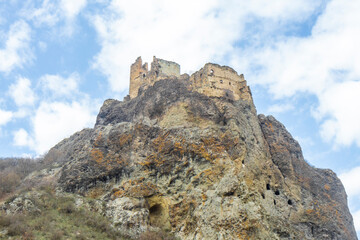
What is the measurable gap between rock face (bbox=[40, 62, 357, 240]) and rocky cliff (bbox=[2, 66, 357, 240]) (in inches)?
2.9

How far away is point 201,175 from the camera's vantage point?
24.8 meters

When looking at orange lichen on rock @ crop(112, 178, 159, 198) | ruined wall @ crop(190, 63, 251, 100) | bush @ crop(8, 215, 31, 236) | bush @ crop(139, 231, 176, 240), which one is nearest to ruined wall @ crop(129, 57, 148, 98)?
ruined wall @ crop(190, 63, 251, 100)

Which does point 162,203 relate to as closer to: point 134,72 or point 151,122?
point 151,122

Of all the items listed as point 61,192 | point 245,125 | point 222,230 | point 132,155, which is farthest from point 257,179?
point 61,192

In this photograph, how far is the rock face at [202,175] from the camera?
73.2 feet

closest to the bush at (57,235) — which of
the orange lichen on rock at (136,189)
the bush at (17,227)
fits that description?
the bush at (17,227)

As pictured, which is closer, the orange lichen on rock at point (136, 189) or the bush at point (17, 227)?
→ the bush at point (17, 227)

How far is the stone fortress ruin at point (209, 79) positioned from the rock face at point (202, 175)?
914 millimetres

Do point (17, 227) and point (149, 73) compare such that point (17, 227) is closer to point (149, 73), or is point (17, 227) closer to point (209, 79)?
point (209, 79)

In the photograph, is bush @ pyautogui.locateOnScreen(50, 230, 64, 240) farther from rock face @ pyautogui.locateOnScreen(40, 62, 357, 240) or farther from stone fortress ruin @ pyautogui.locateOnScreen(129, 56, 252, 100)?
stone fortress ruin @ pyautogui.locateOnScreen(129, 56, 252, 100)

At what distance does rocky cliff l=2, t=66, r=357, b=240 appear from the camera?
22.3 m

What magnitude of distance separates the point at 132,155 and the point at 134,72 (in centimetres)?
1609

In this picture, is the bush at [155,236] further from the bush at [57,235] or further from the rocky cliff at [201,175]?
the bush at [57,235]

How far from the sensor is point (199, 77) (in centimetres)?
3319
